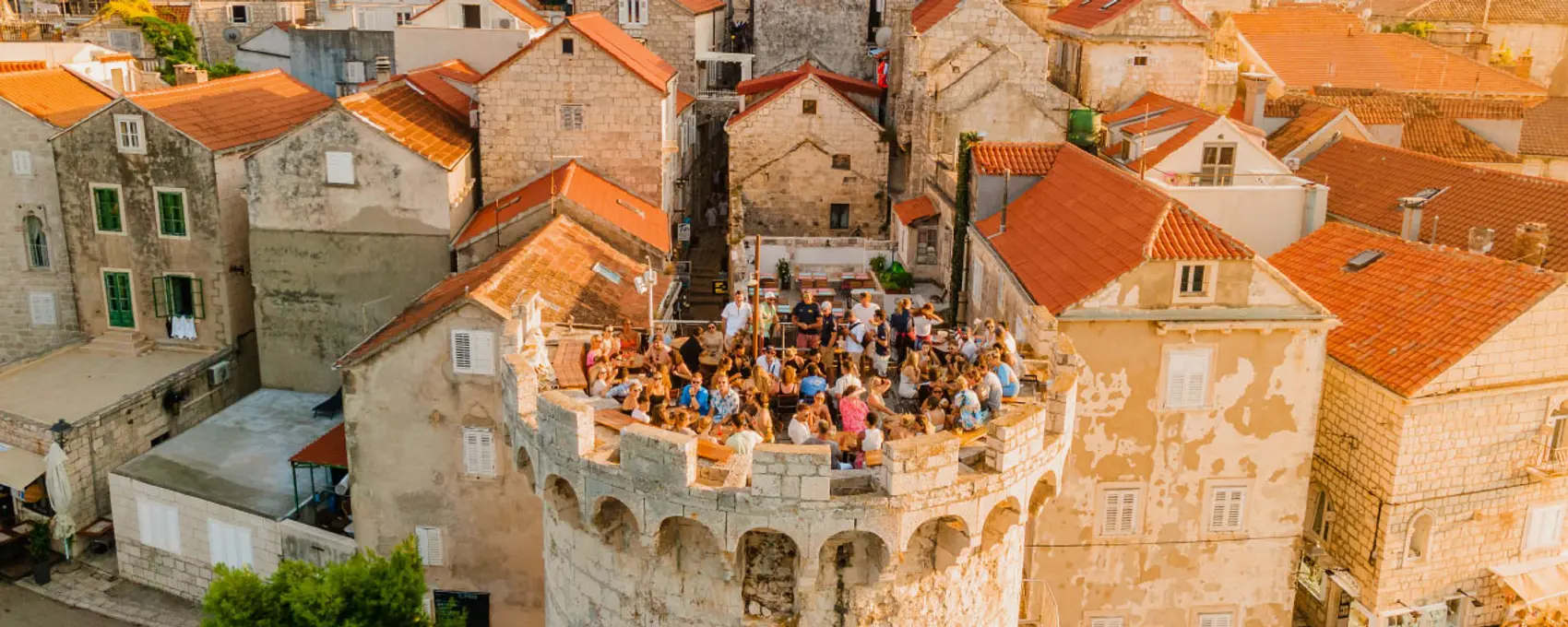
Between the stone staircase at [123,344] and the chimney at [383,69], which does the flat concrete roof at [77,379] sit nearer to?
the stone staircase at [123,344]

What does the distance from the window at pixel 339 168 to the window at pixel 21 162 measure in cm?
1281

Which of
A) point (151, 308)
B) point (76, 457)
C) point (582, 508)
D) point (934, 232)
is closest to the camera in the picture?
point (582, 508)

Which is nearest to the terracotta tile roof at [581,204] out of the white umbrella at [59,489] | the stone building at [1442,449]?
the white umbrella at [59,489]

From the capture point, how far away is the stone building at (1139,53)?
51.6 meters

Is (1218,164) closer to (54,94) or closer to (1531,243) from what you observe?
(1531,243)

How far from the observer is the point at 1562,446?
1151 inches

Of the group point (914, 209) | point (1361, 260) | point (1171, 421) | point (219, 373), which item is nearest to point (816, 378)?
point (1171, 421)

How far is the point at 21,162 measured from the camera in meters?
41.1

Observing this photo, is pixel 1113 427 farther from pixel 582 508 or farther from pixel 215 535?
pixel 215 535

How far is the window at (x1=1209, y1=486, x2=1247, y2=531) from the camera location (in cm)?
2920

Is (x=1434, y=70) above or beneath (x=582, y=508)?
above

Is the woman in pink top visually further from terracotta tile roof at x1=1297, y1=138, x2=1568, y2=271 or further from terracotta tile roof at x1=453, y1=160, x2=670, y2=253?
terracotta tile roof at x1=1297, y1=138, x2=1568, y2=271

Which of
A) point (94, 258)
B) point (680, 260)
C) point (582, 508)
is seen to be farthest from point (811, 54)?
point (582, 508)

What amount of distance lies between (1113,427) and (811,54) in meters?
40.3
